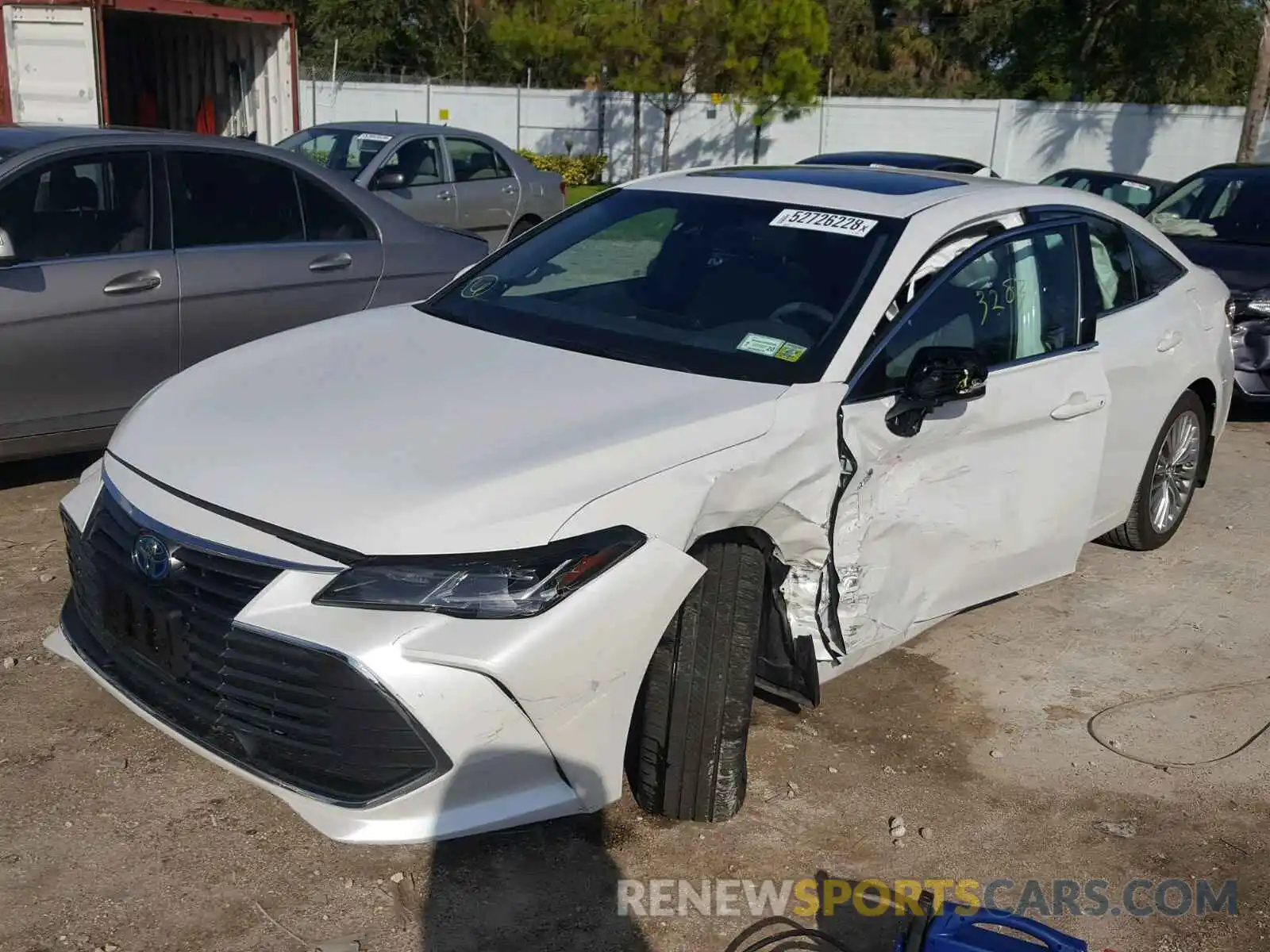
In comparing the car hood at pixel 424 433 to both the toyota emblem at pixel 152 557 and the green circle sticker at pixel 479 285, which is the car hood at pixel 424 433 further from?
the green circle sticker at pixel 479 285

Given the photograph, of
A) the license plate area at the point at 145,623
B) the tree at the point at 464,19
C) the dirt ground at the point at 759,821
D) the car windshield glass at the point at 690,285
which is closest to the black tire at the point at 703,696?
the dirt ground at the point at 759,821

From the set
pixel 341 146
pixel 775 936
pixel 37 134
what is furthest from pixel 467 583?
pixel 341 146

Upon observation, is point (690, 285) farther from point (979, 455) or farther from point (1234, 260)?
point (1234, 260)

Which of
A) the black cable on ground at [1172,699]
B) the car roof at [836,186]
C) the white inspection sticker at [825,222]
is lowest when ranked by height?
the black cable on ground at [1172,699]

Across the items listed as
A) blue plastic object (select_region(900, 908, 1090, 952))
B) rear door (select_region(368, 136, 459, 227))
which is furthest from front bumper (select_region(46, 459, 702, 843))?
rear door (select_region(368, 136, 459, 227))

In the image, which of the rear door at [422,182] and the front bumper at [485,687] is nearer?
the front bumper at [485,687]

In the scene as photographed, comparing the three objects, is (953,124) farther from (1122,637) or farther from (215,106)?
(1122,637)

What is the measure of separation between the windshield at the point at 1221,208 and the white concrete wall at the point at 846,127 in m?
20.6

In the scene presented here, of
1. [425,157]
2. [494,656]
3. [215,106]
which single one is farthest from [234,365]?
[215,106]

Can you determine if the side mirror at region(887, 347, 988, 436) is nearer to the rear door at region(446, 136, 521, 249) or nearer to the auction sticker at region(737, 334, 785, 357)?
the auction sticker at region(737, 334, 785, 357)

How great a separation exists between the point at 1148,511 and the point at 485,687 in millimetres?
3717

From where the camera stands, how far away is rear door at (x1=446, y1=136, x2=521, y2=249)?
12.1 metres

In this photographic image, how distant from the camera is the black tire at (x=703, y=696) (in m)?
3.14

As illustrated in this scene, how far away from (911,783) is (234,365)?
2254 mm
